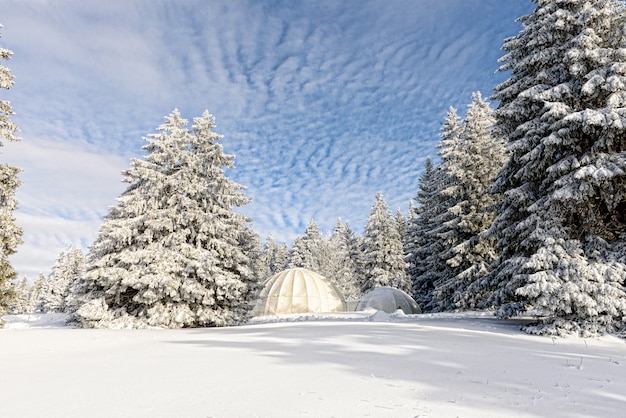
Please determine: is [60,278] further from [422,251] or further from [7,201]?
[422,251]

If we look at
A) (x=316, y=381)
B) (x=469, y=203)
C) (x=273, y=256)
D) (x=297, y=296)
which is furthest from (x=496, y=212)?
(x=273, y=256)

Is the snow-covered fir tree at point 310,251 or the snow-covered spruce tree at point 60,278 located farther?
the snow-covered fir tree at point 310,251

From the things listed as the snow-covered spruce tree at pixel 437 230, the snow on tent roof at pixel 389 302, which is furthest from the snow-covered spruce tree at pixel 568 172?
the snow on tent roof at pixel 389 302

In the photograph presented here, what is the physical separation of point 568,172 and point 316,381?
428 inches

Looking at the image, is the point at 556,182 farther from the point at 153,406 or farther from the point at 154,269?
the point at 154,269

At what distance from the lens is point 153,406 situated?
314 centimetres

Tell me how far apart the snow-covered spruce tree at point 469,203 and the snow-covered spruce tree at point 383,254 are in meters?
12.7

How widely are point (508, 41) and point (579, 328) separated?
10792 millimetres

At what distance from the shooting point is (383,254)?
125ft

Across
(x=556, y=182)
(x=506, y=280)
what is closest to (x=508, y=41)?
(x=556, y=182)

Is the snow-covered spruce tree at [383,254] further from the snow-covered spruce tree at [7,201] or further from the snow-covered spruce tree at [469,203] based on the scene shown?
the snow-covered spruce tree at [7,201]

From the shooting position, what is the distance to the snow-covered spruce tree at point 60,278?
153 feet

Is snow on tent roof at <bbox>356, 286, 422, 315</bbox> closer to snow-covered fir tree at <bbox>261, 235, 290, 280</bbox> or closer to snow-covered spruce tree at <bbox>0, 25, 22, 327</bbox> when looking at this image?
snow-covered spruce tree at <bbox>0, 25, 22, 327</bbox>

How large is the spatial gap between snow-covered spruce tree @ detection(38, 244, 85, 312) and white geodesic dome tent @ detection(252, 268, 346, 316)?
3286 centimetres
